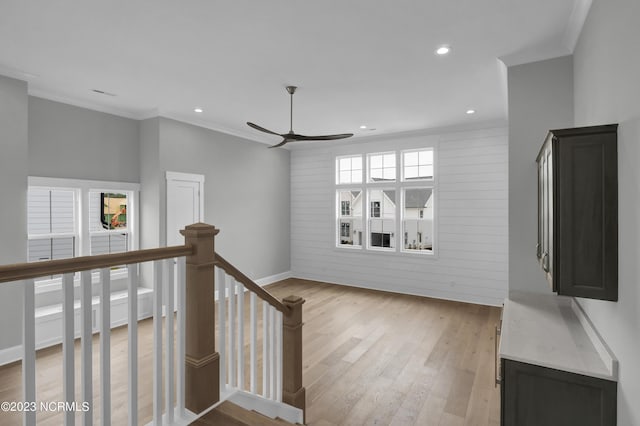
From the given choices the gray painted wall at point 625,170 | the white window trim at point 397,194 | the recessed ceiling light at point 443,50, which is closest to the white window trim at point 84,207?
Result: the white window trim at point 397,194

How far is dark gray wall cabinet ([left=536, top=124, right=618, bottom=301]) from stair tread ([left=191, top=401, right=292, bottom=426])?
183cm

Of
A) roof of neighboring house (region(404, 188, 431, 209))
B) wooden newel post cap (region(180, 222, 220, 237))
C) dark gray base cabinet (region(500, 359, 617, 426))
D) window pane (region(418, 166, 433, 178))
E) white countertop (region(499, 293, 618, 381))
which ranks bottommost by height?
dark gray base cabinet (region(500, 359, 617, 426))

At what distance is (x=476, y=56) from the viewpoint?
327 centimetres

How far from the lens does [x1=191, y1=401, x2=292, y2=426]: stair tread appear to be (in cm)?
190

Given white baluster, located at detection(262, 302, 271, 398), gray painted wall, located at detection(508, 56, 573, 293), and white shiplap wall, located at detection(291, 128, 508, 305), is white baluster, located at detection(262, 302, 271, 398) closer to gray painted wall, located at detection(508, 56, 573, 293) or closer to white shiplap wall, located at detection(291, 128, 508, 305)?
gray painted wall, located at detection(508, 56, 573, 293)

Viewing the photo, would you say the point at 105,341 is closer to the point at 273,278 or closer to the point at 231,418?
the point at 231,418

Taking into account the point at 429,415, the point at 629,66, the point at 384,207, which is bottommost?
the point at 429,415

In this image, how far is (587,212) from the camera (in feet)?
5.98

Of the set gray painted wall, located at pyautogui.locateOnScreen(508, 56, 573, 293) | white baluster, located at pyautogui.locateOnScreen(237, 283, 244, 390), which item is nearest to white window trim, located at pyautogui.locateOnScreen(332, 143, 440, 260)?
gray painted wall, located at pyautogui.locateOnScreen(508, 56, 573, 293)

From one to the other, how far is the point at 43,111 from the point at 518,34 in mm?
5289

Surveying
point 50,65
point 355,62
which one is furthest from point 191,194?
point 355,62

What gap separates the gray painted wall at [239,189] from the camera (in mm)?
5484

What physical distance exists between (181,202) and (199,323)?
3912 millimetres

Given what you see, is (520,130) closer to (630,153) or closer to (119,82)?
(630,153)
